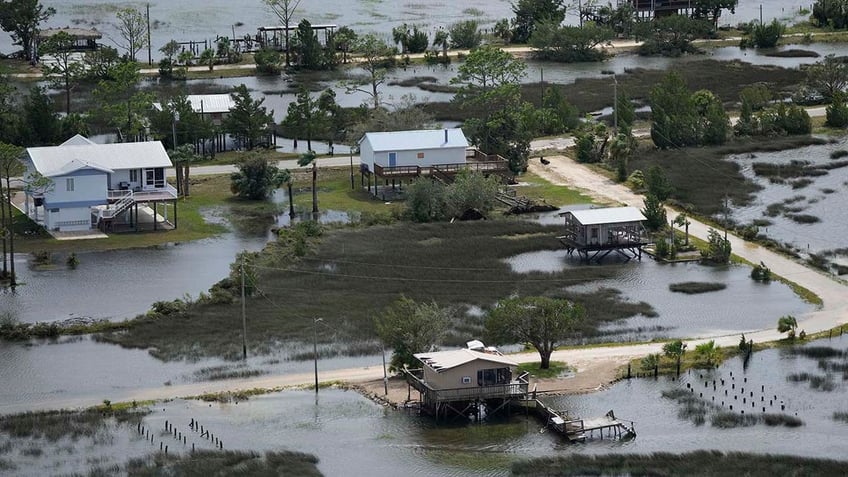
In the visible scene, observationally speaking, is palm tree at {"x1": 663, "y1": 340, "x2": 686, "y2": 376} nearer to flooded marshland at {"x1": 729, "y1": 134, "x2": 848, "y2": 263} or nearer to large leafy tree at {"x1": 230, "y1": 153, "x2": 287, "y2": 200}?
flooded marshland at {"x1": 729, "y1": 134, "x2": 848, "y2": 263}

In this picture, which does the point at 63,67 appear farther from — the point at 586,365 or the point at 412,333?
the point at 586,365

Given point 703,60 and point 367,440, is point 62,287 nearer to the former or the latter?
point 367,440

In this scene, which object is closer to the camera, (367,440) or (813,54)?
(367,440)

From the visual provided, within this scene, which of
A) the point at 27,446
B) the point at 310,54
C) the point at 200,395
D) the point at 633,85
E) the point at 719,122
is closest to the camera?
the point at 27,446

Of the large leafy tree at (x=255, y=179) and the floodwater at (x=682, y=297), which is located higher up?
the large leafy tree at (x=255, y=179)

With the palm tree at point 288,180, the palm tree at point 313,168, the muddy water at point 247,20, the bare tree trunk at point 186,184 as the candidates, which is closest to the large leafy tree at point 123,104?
the bare tree trunk at point 186,184

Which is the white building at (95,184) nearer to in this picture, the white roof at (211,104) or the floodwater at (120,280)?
the floodwater at (120,280)

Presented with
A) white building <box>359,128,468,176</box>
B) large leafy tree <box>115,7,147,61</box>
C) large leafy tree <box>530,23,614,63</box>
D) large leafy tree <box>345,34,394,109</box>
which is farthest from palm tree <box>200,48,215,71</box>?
white building <box>359,128,468,176</box>

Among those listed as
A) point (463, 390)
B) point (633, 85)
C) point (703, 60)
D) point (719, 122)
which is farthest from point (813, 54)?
point (463, 390)
